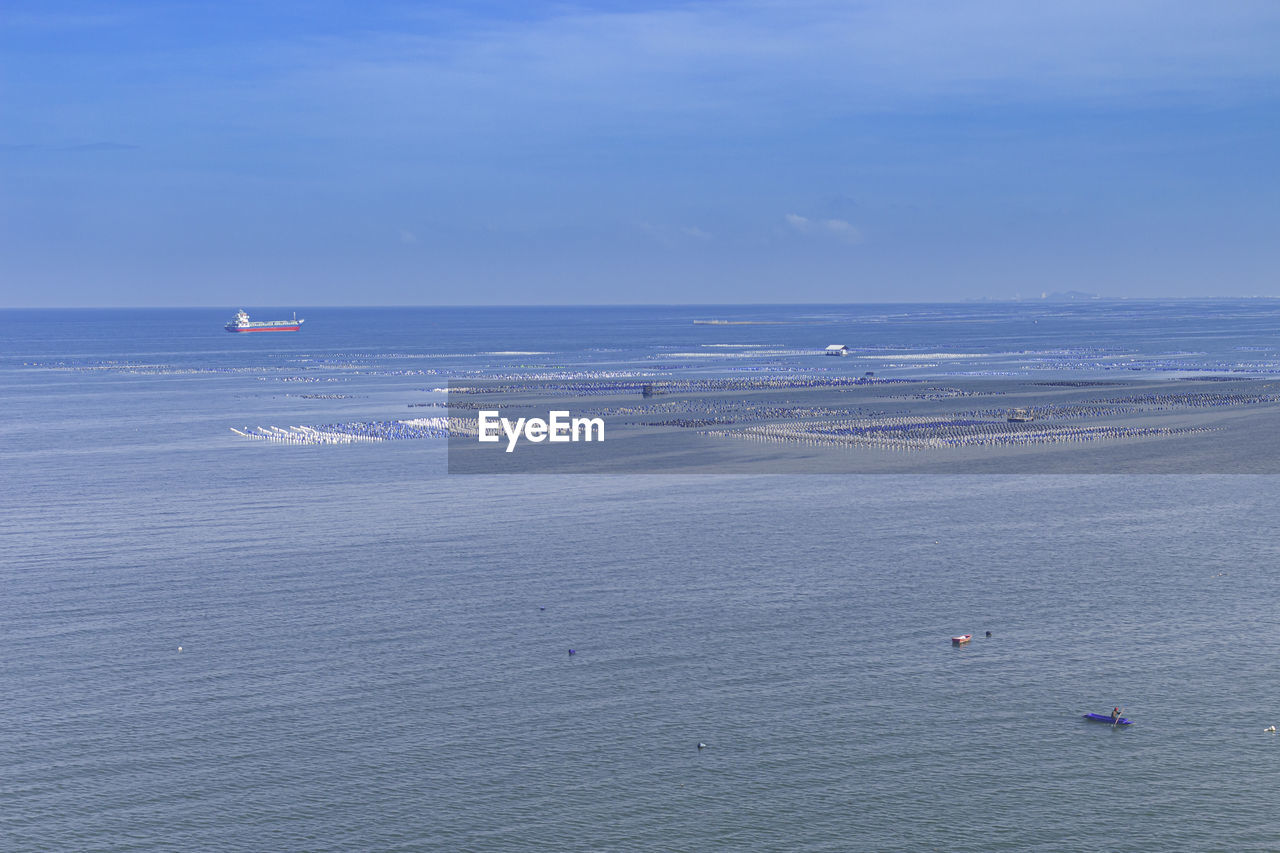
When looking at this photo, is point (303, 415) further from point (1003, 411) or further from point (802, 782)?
point (802, 782)

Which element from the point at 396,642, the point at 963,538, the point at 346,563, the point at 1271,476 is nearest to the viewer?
the point at 396,642

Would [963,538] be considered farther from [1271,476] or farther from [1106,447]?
[1106,447]

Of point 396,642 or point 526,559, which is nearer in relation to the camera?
point 396,642

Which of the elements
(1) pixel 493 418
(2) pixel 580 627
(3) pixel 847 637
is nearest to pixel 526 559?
(2) pixel 580 627

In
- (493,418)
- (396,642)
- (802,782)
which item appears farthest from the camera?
(493,418)

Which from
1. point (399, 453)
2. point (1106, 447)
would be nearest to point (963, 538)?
point (1106, 447)

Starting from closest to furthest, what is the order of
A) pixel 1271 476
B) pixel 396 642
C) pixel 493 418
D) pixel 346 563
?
pixel 396 642 < pixel 346 563 < pixel 1271 476 < pixel 493 418
